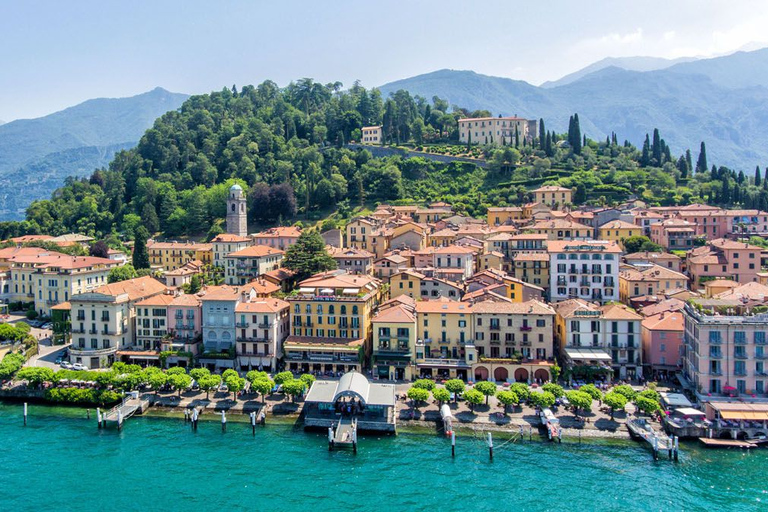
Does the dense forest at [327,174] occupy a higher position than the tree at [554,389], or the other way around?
the dense forest at [327,174]

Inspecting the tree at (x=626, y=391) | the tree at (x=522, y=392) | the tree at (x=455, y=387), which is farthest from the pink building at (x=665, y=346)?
the tree at (x=455, y=387)

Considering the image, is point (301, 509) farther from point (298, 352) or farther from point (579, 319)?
point (579, 319)

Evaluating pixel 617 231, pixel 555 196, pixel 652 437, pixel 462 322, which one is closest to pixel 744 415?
pixel 652 437

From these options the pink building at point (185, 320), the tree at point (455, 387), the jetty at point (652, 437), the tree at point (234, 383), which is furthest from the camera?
the pink building at point (185, 320)

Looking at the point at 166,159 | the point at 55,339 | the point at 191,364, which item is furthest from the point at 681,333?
the point at 166,159

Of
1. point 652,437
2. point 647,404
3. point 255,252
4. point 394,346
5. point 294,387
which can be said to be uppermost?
point 255,252

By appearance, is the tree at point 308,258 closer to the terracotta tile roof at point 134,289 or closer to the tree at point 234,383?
the terracotta tile roof at point 134,289

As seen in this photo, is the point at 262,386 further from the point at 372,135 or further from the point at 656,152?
the point at 656,152
